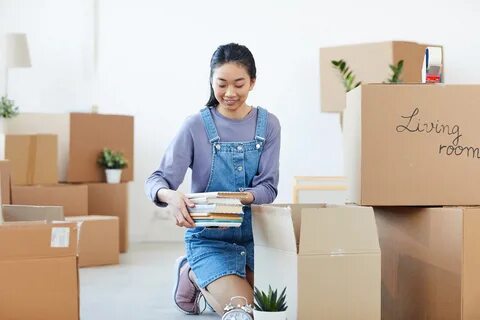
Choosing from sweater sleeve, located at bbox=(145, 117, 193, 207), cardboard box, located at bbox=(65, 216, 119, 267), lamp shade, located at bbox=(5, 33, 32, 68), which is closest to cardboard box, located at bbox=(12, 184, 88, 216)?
cardboard box, located at bbox=(65, 216, 119, 267)

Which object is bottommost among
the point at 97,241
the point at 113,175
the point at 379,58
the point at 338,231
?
the point at 97,241

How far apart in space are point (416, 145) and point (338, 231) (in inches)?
15.3

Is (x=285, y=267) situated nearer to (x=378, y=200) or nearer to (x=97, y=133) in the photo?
(x=378, y=200)

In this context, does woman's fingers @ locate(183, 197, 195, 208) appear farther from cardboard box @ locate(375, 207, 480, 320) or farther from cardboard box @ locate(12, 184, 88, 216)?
cardboard box @ locate(12, 184, 88, 216)

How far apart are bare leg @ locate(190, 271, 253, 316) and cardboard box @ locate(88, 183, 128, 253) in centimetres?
222

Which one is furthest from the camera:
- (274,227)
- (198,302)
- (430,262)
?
(198,302)

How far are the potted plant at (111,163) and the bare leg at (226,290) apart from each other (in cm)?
222

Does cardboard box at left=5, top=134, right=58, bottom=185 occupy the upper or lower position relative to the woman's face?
lower

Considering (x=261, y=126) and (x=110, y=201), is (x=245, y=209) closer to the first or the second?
(x=261, y=126)

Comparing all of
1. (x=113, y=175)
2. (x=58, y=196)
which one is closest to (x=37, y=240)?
(x=58, y=196)

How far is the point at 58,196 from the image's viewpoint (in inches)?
166

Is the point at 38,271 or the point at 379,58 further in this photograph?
the point at 379,58

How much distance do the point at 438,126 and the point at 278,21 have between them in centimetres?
327

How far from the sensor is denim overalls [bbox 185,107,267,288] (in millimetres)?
2492
